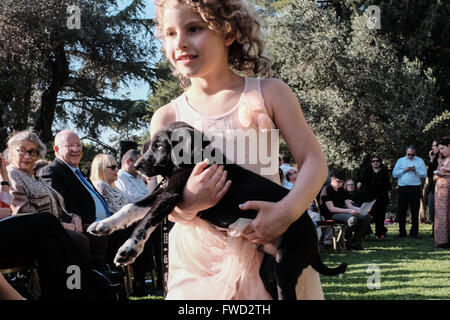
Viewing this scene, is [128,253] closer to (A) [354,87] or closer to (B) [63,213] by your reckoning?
(B) [63,213]

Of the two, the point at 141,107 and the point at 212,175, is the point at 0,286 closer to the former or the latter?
the point at 212,175

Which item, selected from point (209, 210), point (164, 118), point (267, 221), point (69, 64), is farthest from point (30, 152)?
point (69, 64)

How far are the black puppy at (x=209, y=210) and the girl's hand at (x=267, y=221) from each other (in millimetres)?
32

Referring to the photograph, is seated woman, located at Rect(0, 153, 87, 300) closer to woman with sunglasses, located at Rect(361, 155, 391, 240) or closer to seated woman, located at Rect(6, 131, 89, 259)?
seated woman, located at Rect(6, 131, 89, 259)

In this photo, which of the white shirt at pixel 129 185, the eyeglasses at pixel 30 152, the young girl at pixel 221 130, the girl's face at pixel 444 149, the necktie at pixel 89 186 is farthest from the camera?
the girl's face at pixel 444 149

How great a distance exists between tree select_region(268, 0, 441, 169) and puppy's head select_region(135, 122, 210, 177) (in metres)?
22.1

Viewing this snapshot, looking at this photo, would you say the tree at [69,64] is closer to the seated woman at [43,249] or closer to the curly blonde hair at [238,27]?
the seated woman at [43,249]

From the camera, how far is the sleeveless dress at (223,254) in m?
1.86

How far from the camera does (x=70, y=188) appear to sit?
6.39 metres

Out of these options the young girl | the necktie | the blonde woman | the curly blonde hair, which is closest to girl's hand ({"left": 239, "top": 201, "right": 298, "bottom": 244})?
the young girl

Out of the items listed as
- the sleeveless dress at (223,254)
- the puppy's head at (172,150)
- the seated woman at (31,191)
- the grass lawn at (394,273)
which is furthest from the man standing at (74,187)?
the puppy's head at (172,150)

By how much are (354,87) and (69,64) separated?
1303 centimetres

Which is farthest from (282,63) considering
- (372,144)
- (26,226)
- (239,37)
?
(239,37)

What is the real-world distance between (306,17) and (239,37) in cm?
2447
